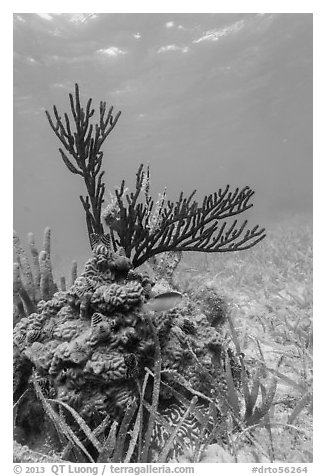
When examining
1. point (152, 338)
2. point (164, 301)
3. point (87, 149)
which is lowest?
point (152, 338)

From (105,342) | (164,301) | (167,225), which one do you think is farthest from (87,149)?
(105,342)

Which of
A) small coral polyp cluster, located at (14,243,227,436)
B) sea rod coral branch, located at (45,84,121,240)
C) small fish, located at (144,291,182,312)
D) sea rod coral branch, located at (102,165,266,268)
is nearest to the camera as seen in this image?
small coral polyp cluster, located at (14,243,227,436)

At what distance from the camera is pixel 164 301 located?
8.61 feet

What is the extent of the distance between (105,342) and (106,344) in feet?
0.05

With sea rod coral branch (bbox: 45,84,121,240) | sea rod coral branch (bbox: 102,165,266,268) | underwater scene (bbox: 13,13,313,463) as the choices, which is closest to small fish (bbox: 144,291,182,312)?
underwater scene (bbox: 13,13,313,463)

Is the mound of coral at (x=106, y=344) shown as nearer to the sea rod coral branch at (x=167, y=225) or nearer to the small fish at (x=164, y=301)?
the small fish at (x=164, y=301)

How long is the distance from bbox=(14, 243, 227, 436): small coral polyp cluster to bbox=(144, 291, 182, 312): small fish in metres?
0.07

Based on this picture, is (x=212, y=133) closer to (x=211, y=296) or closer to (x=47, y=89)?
A: (x=47, y=89)

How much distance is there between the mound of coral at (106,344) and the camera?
2406mm

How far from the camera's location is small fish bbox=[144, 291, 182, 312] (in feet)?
8.45

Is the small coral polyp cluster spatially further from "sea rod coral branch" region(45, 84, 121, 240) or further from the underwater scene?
"sea rod coral branch" region(45, 84, 121, 240)

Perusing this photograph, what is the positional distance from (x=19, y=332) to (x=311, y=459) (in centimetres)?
250

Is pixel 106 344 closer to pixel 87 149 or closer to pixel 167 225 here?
pixel 167 225
